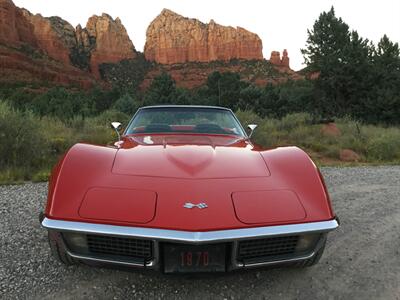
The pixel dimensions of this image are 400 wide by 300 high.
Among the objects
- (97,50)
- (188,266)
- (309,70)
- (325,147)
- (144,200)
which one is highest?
(97,50)

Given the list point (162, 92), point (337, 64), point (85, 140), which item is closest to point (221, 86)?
point (162, 92)

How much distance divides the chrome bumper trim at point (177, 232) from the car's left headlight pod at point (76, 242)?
0.24 ft

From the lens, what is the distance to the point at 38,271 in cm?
226

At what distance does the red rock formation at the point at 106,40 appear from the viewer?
93688 mm

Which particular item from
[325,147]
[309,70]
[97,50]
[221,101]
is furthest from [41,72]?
[325,147]

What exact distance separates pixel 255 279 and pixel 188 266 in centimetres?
71

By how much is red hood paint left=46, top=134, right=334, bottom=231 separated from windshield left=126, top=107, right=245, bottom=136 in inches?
34.5

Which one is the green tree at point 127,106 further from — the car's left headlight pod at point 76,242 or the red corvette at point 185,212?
the car's left headlight pod at point 76,242

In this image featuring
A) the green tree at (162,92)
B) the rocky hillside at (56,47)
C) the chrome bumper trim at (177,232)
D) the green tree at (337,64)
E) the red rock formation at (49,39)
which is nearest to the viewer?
the chrome bumper trim at (177,232)

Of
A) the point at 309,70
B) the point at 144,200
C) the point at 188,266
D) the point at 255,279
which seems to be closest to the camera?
the point at 188,266

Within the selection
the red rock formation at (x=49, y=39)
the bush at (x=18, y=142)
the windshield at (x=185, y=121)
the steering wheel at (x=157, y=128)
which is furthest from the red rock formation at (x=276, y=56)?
the steering wheel at (x=157, y=128)

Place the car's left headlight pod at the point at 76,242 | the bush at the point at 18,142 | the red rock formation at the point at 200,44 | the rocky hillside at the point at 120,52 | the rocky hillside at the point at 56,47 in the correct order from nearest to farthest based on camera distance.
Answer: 1. the car's left headlight pod at the point at 76,242
2. the bush at the point at 18,142
3. the rocky hillside at the point at 56,47
4. the rocky hillside at the point at 120,52
5. the red rock formation at the point at 200,44

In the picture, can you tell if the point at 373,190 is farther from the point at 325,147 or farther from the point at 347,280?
the point at 325,147

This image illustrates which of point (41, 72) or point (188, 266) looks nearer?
point (188, 266)
